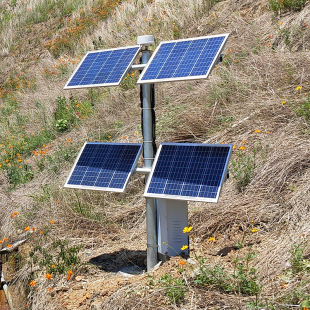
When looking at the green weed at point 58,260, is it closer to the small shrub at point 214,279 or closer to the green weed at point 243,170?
the small shrub at point 214,279

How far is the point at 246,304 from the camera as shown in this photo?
321 centimetres

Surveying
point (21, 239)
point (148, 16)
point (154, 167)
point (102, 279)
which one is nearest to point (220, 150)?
point (154, 167)

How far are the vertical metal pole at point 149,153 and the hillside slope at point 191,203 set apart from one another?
0.81 ft

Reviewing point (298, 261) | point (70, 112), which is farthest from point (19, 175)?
point (298, 261)

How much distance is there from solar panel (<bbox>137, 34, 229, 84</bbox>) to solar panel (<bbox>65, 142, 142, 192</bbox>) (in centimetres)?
75

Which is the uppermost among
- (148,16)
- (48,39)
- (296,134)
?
(296,134)

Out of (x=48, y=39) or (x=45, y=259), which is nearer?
(x=45, y=259)

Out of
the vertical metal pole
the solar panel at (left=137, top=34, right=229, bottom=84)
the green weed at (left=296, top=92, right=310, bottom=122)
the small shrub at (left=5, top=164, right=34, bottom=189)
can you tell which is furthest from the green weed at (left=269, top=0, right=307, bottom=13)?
the small shrub at (left=5, top=164, right=34, bottom=189)

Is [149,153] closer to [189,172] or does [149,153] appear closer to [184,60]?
[189,172]

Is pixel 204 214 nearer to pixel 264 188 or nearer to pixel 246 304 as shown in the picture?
pixel 264 188

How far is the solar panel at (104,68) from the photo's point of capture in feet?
14.1

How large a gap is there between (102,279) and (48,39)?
12.7m

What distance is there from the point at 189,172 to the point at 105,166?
34.7 inches

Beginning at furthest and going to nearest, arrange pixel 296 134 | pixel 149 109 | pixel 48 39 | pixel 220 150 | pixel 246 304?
pixel 48 39, pixel 296 134, pixel 149 109, pixel 220 150, pixel 246 304
